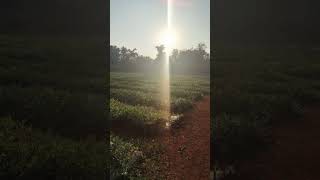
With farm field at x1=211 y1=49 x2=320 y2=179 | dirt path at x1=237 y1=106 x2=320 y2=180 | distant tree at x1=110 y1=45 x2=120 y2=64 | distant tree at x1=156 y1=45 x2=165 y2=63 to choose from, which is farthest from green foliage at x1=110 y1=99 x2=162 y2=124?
distant tree at x1=156 y1=45 x2=165 y2=63

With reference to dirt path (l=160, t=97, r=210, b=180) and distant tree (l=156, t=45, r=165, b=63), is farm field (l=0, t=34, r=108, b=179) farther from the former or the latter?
distant tree (l=156, t=45, r=165, b=63)

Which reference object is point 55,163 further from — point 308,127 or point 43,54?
point 43,54

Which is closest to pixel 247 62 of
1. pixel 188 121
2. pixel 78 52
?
pixel 78 52

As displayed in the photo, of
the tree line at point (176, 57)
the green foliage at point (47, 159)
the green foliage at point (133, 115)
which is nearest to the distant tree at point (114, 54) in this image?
the tree line at point (176, 57)

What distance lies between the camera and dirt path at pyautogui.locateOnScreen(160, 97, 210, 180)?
1414cm

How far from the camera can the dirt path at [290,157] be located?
13.9 meters

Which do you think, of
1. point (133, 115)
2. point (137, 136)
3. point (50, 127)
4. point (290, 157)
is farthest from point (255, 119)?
point (50, 127)

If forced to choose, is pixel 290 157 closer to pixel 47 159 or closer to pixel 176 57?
pixel 47 159

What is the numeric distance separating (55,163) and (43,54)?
35.1 m

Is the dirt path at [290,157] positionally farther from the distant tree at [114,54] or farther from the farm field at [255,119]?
the distant tree at [114,54]

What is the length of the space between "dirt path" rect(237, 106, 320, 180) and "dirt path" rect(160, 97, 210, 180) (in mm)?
1618

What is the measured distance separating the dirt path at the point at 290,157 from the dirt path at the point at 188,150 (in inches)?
63.7

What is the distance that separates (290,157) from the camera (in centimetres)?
1540

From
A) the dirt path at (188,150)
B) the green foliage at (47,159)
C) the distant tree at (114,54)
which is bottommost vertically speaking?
the dirt path at (188,150)
